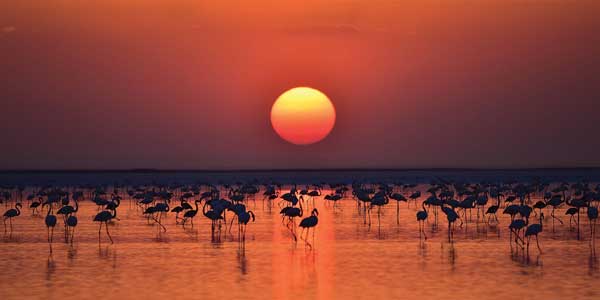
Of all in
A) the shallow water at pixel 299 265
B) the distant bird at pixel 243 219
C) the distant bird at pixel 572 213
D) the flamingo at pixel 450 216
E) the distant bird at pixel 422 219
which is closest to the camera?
the shallow water at pixel 299 265

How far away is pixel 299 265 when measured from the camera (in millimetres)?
18312

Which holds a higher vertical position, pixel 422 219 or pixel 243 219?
pixel 243 219

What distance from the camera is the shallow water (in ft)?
49.9

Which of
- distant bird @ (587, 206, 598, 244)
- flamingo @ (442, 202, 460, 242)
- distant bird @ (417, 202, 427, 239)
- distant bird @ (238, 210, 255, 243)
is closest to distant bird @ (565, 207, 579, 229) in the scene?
distant bird @ (587, 206, 598, 244)

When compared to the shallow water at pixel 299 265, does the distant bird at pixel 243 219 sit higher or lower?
higher

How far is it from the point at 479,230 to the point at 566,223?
4.41 meters

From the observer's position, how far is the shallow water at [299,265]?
15.2m

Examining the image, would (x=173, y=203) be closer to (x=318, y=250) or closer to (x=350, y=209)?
(x=350, y=209)

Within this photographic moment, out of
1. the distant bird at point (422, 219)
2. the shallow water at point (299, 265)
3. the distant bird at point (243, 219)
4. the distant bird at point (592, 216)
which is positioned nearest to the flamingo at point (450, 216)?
the shallow water at point (299, 265)

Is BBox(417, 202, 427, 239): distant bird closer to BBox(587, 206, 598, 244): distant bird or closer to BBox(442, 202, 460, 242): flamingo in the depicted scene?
BBox(442, 202, 460, 242): flamingo

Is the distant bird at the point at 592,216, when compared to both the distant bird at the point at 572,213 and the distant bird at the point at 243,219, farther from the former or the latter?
the distant bird at the point at 243,219

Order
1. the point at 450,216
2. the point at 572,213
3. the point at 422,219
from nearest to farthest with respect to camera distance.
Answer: the point at 450,216
the point at 422,219
the point at 572,213

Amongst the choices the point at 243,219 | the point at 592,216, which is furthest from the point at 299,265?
the point at 592,216

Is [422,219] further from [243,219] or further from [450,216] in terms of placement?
[243,219]
